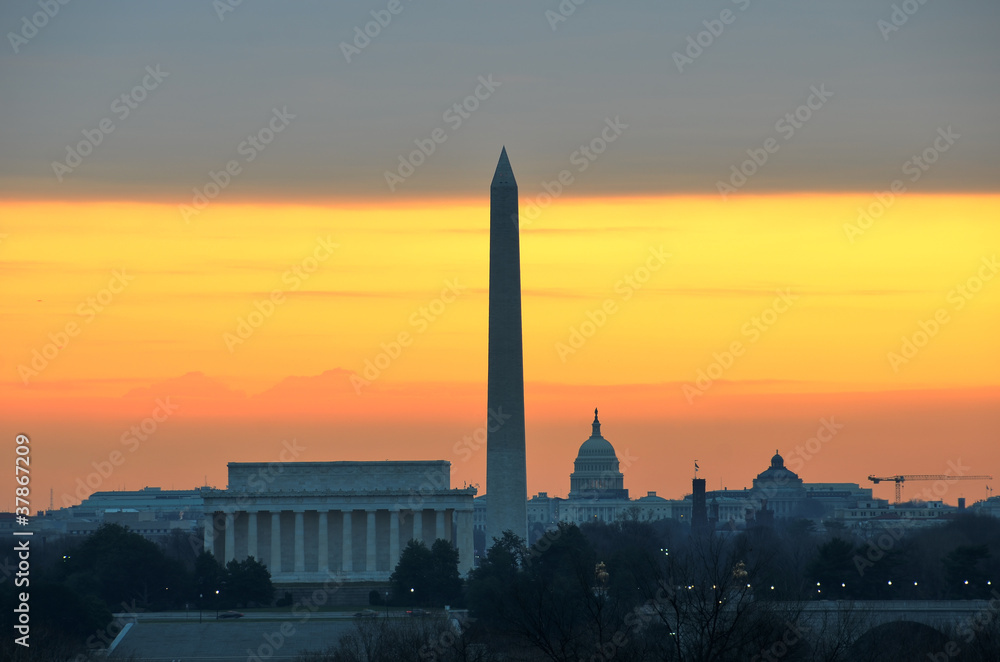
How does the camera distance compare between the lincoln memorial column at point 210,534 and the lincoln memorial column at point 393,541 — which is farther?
the lincoln memorial column at point 210,534

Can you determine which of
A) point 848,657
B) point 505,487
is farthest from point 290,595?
point 848,657

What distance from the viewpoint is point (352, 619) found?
9281 cm

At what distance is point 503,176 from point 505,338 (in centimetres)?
834

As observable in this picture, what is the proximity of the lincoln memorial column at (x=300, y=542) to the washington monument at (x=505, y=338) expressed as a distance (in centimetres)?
1597

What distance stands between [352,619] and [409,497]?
30.1 meters

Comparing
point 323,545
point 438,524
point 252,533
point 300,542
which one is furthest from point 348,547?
point 252,533

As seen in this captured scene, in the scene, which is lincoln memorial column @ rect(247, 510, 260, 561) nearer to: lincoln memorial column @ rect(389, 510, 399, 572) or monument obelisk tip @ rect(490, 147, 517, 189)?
lincoln memorial column @ rect(389, 510, 399, 572)

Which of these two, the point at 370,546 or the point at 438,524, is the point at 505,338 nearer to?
the point at 438,524

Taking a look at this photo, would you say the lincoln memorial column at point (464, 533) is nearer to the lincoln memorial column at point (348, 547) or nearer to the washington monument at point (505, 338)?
the lincoln memorial column at point (348, 547)

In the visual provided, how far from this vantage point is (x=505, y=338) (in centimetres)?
10825

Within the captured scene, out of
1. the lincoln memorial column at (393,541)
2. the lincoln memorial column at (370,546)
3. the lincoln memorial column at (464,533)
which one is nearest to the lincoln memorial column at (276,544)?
the lincoln memorial column at (370,546)

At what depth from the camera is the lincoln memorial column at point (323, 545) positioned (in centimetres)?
12244

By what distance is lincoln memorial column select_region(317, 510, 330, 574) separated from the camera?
402 feet

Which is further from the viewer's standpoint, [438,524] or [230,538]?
[438,524]
